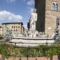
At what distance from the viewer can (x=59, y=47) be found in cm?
1560

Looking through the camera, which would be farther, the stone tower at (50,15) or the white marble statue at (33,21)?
the white marble statue at (33,21)

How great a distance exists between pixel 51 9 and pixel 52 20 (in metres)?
1.87

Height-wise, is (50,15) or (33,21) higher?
(50,15)

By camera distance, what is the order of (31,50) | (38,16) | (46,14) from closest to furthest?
(31,50) < (46,14) < (38,16)

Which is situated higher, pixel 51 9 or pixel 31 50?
pixel 51 9

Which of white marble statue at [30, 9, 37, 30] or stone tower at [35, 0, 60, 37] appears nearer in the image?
stone tower at [35, 0, 60, 37]

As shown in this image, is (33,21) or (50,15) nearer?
(50,15)

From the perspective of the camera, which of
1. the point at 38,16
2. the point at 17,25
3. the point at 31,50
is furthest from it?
the point at 17,25

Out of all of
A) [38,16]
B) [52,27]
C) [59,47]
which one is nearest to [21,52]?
[59,47]

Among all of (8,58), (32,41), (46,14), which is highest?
(46,14)

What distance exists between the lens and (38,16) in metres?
41.1

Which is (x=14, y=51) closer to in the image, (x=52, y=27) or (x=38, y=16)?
(x=52, y=27)

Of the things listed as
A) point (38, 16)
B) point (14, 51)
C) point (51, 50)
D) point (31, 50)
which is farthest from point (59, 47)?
point (38, 16)

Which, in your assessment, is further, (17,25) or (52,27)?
(17,25)
